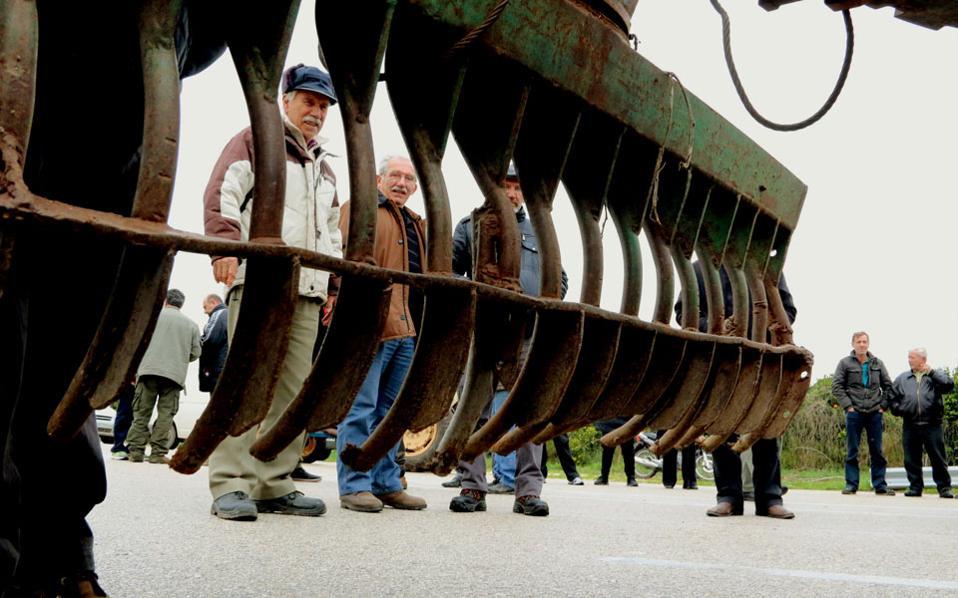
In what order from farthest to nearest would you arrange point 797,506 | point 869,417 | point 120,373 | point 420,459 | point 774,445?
point 869,417
point 797,506
point 774,445
point 420,459
point 120,373

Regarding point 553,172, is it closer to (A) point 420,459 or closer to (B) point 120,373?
(A) point 420,459

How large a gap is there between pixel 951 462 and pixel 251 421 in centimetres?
1801

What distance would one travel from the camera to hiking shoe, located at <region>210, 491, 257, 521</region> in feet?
13.6

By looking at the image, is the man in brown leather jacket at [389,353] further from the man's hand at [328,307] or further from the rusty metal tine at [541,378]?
the rusty metal tine at [541,378]

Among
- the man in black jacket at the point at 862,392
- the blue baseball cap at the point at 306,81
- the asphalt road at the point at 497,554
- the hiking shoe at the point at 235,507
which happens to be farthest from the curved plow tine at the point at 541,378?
the man in black jacket at the point at 862,392

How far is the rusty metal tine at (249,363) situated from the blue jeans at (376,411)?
11.2ft

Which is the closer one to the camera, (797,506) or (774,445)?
(774,445)

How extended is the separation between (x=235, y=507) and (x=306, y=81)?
180 centimetres

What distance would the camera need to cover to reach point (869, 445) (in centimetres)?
1170

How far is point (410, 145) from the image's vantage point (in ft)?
5.59

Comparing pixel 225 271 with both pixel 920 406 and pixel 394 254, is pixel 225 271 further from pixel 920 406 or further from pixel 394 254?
pixel 920 406

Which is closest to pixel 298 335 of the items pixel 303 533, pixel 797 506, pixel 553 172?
pixel 303 533

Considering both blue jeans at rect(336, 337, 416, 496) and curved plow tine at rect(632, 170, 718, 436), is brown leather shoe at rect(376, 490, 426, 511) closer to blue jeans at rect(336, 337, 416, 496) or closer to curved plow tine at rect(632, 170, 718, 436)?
blue jeans at rect(336, 337, 416, 496)

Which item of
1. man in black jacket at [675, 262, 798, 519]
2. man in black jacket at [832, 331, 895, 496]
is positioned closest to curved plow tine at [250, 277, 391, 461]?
man in black jacket at [675, 262, 798, 519]
